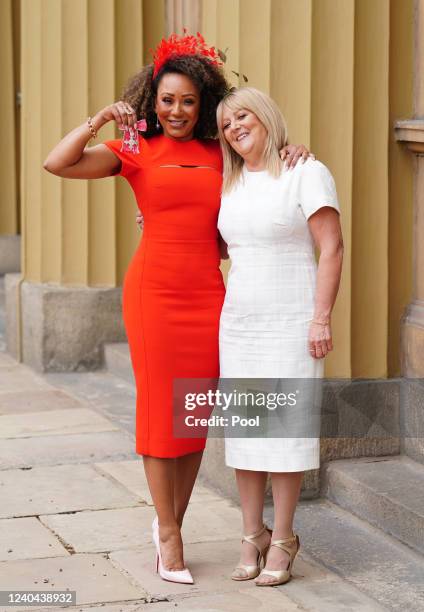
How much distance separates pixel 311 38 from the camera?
552 cm

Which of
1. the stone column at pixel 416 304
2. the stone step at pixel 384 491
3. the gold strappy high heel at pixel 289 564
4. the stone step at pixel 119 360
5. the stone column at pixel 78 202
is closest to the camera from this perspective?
the gold strappy high heel at pixel 289 564

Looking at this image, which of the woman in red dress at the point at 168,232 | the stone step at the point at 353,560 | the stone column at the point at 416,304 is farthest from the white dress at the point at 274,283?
the stone column at the point at 416,304

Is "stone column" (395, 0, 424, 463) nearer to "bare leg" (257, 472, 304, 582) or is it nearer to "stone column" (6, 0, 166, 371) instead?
"bare leg" (257, 472, 304, 582)

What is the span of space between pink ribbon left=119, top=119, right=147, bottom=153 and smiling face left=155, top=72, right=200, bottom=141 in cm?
8

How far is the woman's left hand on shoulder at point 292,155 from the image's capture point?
4.41m

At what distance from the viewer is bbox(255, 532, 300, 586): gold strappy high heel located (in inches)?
179

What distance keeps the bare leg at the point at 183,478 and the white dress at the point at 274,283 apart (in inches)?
13.5

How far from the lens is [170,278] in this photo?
4531 mm

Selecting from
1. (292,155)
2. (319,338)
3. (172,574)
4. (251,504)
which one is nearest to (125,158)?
(292,155)

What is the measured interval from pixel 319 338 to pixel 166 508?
34.5 inches

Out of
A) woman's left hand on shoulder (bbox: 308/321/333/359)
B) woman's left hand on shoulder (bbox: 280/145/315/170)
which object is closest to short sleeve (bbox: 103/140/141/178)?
woman's left hand on shoulder (bbox: 280/145/315/170)

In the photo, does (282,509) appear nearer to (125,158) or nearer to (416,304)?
(125,158)

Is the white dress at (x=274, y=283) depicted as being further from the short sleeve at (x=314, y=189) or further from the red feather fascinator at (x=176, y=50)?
the red feather fascinator at (x=176, y=50)

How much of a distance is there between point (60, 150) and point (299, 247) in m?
0.93
